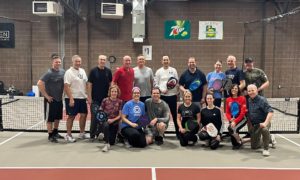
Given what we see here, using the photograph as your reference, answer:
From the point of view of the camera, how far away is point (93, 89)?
645 cm

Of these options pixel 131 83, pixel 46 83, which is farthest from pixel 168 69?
pixel 46 83

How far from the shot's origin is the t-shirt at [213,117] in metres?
6.12

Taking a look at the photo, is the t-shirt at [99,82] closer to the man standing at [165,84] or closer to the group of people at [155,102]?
the group of people at [155,102]

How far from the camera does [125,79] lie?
254 inches

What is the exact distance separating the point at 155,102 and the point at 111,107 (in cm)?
80

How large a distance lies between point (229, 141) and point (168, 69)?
5.93ft

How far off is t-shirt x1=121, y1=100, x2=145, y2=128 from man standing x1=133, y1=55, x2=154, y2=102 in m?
0.43

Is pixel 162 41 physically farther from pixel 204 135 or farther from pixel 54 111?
pixel 204 135

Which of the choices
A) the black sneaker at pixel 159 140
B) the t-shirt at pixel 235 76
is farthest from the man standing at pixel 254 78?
the black sneaker at pixel 159 140

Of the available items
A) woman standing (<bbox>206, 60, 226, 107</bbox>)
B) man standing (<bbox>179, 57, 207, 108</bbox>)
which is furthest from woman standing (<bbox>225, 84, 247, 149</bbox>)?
man standing (<bbox>179, 57, 207, 108</bbox>)

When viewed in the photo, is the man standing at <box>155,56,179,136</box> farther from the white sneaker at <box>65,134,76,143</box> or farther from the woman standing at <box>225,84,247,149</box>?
the white sneaker at <box>65,134,76,143</box>

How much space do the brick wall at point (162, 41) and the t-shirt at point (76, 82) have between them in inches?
285

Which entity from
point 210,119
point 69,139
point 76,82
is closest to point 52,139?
point 69,139
